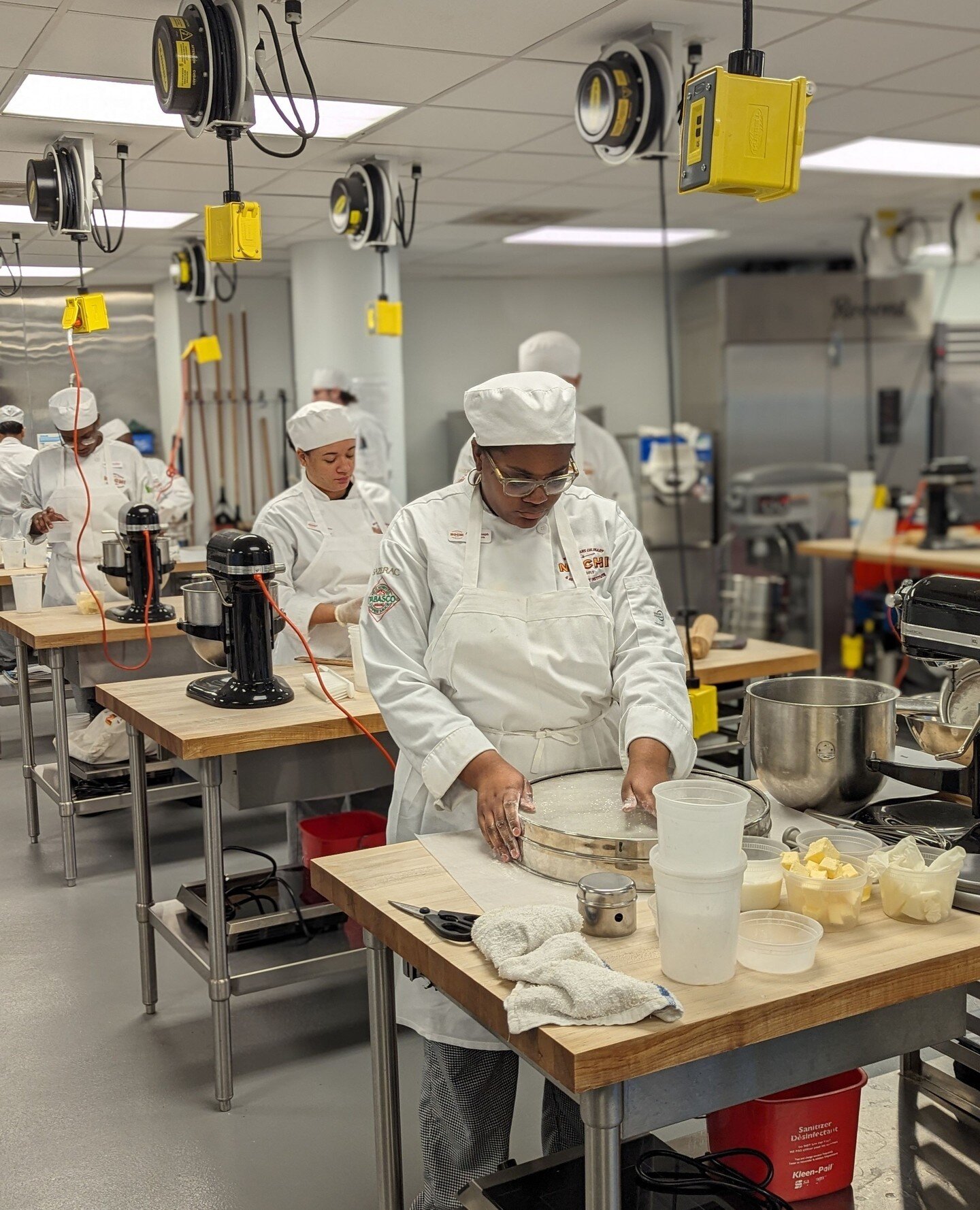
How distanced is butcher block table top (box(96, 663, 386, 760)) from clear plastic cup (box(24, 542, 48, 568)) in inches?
62.8

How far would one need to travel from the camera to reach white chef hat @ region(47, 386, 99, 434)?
4.41 meters

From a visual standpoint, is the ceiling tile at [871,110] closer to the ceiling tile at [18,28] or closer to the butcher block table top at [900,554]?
the butcher block table top at [900,554]

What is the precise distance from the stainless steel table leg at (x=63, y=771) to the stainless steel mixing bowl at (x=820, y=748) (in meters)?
2.81

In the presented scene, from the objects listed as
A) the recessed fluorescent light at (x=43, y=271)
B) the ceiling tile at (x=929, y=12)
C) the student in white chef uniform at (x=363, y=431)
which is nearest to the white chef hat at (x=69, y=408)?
the recessed fluorescent light at (x=43, y=271)

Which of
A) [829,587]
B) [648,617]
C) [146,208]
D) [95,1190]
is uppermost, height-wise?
[146,208]

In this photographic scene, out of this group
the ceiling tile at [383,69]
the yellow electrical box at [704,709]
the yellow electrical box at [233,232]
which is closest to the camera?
the yellow electrical box at [704,709]

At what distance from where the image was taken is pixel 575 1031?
1.21m

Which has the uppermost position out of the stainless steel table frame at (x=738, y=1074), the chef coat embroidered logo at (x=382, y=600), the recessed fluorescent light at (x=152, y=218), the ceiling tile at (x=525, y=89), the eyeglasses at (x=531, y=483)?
the ceiling tile at (x=525, y=89)

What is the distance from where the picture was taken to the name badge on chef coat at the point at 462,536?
2062 millimetres

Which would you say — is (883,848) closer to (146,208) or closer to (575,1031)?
(575,1031)

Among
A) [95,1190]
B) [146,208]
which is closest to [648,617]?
[95,1190]

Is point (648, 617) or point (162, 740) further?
point (162, 740)

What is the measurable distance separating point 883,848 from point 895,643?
17.8 feet

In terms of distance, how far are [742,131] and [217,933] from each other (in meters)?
1.98
